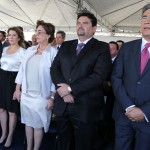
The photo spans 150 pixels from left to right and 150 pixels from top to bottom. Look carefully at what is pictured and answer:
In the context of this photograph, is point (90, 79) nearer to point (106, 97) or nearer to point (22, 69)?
point (106, 97)

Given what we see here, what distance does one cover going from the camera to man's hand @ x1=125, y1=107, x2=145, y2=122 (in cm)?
192

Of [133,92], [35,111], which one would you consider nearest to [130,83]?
[133,92]

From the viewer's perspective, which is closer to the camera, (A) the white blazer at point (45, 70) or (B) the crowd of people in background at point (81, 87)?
(B) the crowd of people in background at point (81, 87)

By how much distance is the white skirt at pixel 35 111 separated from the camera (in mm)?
2691

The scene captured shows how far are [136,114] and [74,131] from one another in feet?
2.31

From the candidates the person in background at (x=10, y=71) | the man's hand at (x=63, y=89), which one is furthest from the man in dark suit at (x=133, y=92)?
the person in background at (x=10, y=71)

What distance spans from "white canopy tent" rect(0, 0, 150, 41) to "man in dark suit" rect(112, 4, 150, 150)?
7.89 meters

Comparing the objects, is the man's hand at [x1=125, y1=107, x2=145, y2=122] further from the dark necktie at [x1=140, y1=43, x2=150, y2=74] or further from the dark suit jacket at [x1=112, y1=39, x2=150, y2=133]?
the dark necktie at [x1=140, y1=43, x2=150, y2=74]

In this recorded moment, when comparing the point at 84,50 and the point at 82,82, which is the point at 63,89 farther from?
the point at 84,50

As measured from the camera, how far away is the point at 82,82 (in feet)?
7.15

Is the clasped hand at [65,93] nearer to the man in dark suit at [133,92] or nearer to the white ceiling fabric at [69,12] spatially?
the man in dark suit at [133,92]

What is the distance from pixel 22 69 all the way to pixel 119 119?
49.4 inches

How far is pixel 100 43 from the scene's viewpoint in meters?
2.34

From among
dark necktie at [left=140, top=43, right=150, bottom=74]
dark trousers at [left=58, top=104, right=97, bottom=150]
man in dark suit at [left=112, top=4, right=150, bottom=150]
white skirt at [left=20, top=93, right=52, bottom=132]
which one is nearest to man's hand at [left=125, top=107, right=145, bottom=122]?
man in dark suit at [left=112, top=4, right=150, bottom=150]
